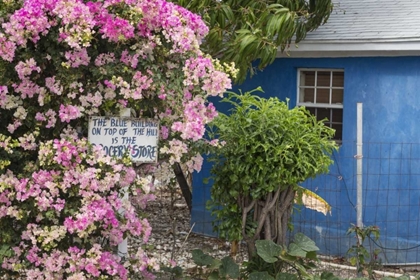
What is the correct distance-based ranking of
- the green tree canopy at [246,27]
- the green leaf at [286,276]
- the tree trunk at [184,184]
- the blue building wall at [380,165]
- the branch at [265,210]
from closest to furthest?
the green leaf at [286,276] < the branch at [265,210] < the green tree canopy at [246,27] < the blue building wall at [380,165] < the tree trunk at [184,184]

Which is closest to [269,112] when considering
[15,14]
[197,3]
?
[197,3]

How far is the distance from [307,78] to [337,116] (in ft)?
2.31

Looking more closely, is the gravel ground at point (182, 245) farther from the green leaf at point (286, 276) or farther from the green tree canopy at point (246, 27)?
the green tree canopy at point (246, 27)

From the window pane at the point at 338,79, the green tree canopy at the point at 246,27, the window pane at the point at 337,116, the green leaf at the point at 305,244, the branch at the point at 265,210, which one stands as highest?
the green tree canopy at the point at 246,27

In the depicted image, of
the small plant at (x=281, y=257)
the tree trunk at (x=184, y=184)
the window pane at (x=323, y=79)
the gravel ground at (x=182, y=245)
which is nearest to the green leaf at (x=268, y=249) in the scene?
the small plant at (x=281, y=257)

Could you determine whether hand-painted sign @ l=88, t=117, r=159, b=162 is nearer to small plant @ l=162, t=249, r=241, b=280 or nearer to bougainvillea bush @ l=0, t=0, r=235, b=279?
bougainvillea bush @ l=0, t=0, r=235, b=279

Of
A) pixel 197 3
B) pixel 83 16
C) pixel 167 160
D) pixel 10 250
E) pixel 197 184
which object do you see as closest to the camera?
pixel 83 16

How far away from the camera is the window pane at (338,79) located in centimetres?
1139

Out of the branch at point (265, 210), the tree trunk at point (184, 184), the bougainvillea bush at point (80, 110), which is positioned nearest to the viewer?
the bougainvillea bush at point (80, 110)

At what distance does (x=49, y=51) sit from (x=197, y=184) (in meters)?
6.05

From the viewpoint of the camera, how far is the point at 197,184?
488 inches

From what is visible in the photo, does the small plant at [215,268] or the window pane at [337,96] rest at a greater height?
the window pane at [337,96]

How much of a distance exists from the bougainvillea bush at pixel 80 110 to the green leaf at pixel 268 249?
4.10 ft

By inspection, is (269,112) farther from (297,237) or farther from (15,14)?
(15,14)
